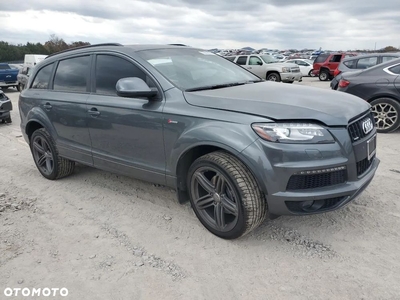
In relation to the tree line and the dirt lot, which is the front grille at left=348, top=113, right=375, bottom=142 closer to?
the dirt lot

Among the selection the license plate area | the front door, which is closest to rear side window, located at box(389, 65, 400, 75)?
the license plate area

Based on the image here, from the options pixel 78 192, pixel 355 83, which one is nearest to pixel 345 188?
pixel 78 192

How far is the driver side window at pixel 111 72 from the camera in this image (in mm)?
3554

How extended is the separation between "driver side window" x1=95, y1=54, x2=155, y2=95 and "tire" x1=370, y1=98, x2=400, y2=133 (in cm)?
523

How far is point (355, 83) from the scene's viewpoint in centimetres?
706

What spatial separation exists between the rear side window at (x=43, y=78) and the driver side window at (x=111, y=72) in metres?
1.19

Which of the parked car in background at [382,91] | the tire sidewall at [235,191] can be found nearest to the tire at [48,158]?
the tire sidewall at [235,191]

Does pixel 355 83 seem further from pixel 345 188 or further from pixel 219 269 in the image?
pixel 219 269

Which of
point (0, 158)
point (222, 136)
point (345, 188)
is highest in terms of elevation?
point (222, 136)

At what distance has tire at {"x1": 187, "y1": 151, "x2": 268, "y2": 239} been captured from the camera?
9.13ft

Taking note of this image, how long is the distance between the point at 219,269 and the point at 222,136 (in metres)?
1.06

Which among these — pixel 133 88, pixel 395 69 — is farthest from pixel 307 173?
pixel 395 69

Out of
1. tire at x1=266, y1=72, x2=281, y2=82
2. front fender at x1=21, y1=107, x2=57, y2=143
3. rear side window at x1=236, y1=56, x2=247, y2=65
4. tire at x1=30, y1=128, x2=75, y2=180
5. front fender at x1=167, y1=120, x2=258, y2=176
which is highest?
rear side window at x1=236, y1=56, x2=247, y2=65

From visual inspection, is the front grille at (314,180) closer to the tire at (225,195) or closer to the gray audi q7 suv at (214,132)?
the gray audi q7 suv at (214,132)
